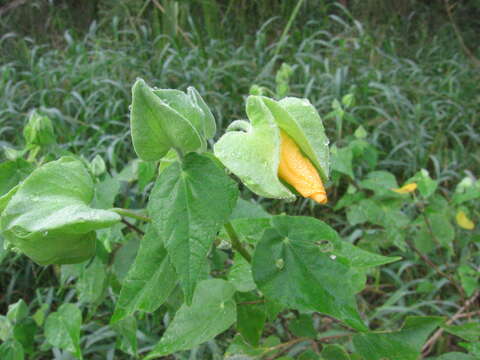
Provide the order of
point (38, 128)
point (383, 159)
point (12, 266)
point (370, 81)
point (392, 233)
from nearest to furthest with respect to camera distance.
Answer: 1. point (38, 128)
2. point (392, 233)
3. point (12, 266)
4. point (383, 159)
5. point (370, 81)

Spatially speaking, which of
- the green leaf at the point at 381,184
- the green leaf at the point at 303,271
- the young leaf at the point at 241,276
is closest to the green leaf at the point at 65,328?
the young leaf at the point at 241,276

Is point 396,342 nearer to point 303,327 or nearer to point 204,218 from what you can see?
point 303,327

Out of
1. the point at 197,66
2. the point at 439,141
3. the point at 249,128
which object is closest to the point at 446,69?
the point at 439,141

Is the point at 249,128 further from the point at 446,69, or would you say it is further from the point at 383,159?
the point at 446,69

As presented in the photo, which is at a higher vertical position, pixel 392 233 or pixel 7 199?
pixel 7 199

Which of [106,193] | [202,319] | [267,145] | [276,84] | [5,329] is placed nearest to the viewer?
[267,145]

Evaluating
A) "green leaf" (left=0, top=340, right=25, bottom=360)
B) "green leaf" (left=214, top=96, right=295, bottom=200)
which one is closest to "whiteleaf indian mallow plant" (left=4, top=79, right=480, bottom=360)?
"green leaf" (left=214, top=96, right=295, bottom=200)

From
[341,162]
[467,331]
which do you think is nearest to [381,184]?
[341,162]
